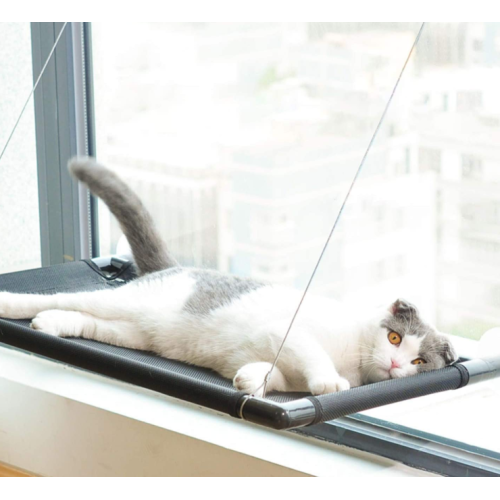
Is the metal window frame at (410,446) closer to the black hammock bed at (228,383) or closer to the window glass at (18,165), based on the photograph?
the black hammock bed at (228,383)

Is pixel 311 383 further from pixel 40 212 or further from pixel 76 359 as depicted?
pixel 40 212

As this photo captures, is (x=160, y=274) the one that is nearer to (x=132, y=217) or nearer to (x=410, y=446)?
(x=132, y=217)

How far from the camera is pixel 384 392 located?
113 cm

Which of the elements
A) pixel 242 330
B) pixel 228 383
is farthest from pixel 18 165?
pixel 228 383

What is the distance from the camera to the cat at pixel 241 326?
1.27 meters

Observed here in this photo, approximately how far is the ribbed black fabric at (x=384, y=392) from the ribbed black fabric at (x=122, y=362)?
8 centimetres

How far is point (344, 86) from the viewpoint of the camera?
4.55 feet

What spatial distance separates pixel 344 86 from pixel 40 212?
2.64 ft

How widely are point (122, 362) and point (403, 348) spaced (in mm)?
462

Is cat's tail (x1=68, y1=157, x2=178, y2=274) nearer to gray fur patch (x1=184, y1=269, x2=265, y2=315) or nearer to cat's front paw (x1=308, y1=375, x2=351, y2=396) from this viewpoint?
gray fur patch (x1=184, y1=269, x2=265, y2=315)

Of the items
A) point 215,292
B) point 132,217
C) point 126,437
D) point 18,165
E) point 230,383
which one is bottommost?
point 126,437

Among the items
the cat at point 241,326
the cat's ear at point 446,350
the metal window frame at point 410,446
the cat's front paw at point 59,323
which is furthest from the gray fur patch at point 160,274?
the cat's ear at point 446,350

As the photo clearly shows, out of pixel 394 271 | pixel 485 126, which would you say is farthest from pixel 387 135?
pixel 394 271

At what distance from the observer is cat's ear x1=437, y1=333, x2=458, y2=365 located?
50.8 inches
